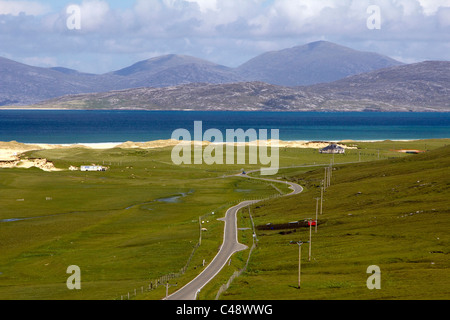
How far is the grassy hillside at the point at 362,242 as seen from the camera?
2596 inches

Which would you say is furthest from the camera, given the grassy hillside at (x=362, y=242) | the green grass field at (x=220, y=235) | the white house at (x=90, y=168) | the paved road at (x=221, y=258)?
the white house at (x=90, y=168)

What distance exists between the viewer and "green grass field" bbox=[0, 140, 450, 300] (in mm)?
68812

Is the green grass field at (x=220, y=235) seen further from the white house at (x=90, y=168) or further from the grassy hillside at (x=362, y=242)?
the white house at (x=90, y=168)

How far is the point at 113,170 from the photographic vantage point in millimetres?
189125

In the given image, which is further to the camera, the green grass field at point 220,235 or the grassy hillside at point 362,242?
the green grass field at point 220,235

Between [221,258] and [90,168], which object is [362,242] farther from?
[90,168]

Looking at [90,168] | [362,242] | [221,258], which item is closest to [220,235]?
[221,258]

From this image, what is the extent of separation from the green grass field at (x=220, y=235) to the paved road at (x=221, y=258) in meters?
1.23

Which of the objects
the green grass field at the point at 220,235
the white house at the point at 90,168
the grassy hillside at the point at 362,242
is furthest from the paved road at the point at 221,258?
the white house at the point at 90,168

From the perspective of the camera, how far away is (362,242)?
87.1m

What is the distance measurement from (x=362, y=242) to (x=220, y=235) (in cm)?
2375

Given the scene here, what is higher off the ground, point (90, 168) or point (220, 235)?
point (90, 168)

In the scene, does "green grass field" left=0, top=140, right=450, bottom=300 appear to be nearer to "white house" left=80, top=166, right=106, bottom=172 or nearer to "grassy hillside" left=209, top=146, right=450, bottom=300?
"grassy hillside" left=209, top=146, right=450, bottom=300

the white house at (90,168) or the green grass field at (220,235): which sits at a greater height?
the white house at (90,168)
